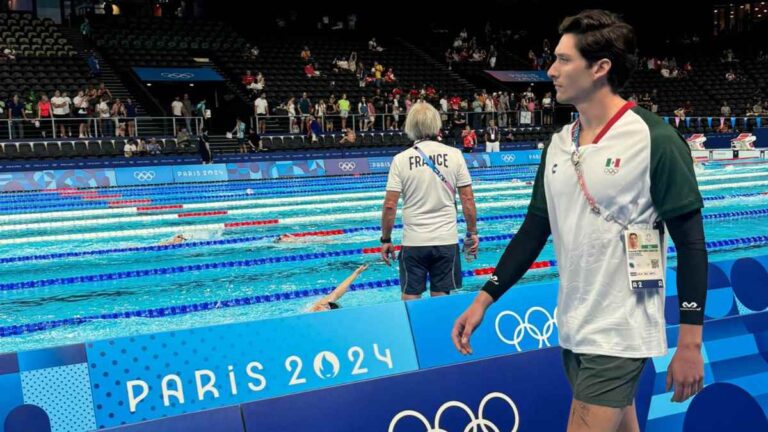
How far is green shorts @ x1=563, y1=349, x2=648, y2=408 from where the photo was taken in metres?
1.99

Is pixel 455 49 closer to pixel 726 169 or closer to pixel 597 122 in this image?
pixel 726 169

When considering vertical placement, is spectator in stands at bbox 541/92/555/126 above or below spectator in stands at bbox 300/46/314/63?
below

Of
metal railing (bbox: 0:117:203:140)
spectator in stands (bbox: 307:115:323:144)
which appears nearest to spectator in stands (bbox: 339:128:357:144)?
spectator in stands (bbox: 307:115:323:144)

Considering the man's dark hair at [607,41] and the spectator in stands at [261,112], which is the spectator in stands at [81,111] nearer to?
the spectator in stands at [261,112]

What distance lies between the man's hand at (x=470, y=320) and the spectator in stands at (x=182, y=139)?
1811 cm

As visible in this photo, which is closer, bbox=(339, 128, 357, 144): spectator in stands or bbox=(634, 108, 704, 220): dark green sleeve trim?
bbox=(634, 108, 704, 220): dark green sleeve trim

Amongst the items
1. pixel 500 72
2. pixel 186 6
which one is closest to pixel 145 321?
pixel 500 72

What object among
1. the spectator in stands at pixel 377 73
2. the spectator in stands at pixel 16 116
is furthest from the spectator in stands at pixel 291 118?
the spectator in stands at pixel 16 116

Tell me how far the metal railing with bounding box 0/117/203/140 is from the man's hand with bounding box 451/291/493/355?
17.7 m

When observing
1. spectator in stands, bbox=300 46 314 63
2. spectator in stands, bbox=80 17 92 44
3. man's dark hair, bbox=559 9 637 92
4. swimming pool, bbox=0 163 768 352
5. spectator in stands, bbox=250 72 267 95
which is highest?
spectator in stands, bbox=80 17 92 44

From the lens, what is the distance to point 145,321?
6.34 meters

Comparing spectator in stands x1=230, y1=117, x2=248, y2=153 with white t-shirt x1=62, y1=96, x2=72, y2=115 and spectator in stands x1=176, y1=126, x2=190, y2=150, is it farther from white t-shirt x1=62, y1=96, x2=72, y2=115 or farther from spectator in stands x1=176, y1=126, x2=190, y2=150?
white t-shirt x1=62, y1=96, x2=72, y2=115

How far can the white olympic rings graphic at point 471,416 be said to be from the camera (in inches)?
104

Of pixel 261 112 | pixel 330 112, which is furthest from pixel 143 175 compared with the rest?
pixel 330 112
